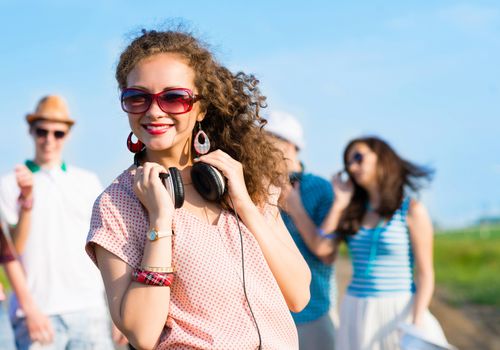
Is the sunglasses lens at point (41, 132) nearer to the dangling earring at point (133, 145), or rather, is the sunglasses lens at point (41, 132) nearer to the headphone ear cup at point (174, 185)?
the dangling earring at point (133, 145)

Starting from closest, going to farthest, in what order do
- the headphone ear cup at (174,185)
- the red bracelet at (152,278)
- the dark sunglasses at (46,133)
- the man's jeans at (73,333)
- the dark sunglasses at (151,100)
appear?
the red bracelet at (152,278)
the headphone ear cup at (174,185)
the dark sunglasses at (151,100)
the man's jeans at (73,333)
the dark sunglasses at (46,133)

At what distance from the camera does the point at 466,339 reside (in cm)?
1498

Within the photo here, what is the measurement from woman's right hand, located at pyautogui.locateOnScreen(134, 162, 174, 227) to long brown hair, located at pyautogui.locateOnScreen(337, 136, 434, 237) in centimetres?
347

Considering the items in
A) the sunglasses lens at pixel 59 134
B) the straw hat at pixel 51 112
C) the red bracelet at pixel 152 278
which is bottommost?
the red bracelet at pixel 152 278

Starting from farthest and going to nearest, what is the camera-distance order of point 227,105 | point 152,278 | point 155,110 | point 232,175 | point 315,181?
point 315,181 < point 227,105 < point 232,175 < point 155,110 < point 152,278

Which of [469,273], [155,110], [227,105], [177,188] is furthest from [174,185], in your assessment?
[469,273]

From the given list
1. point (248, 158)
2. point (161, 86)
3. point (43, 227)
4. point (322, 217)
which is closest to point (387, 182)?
point (322, 217)

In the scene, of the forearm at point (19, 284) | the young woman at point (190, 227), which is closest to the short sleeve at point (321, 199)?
the forearm at point (19, 284)

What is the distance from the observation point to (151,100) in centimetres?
311

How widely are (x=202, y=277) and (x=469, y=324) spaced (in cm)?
1524

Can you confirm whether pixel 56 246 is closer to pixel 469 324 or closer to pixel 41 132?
pixel 41 132

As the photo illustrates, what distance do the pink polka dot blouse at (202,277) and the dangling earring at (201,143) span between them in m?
0.28

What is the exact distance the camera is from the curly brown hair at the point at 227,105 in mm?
3236

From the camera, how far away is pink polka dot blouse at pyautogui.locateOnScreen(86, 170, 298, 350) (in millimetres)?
2959
